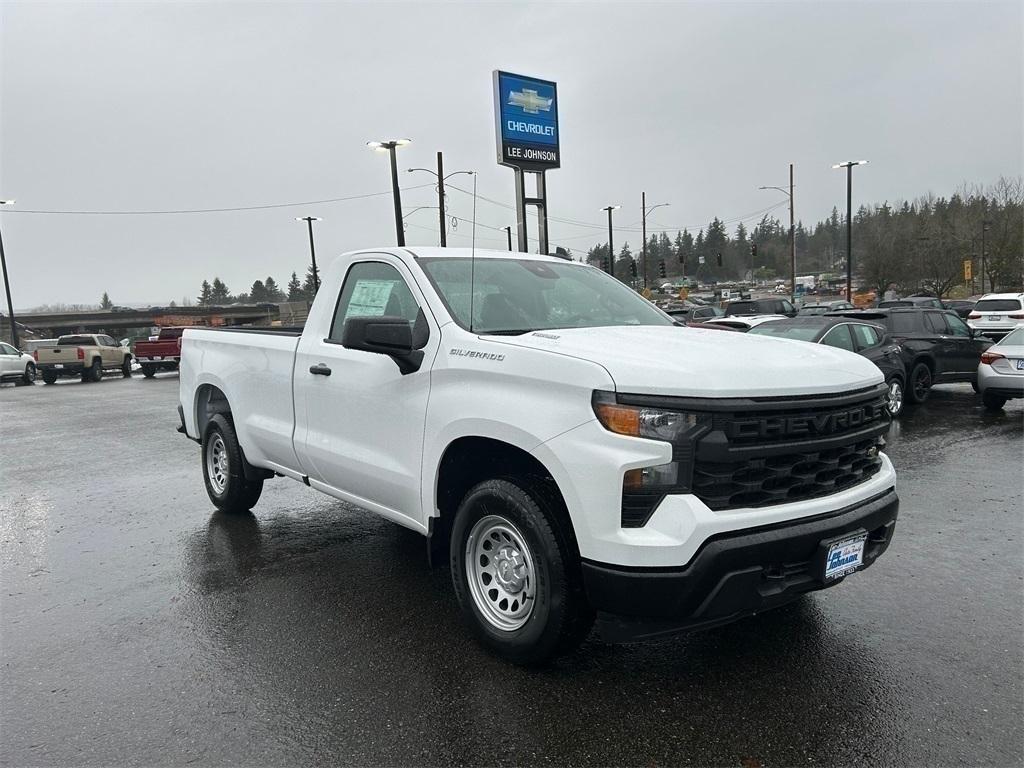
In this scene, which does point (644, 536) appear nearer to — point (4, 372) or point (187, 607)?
point (187, 607)

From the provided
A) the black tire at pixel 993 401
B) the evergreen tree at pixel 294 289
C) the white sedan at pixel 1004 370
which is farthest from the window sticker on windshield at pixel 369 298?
the evergreen tree at pixel 294 289

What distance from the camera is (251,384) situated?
5680 millimetres

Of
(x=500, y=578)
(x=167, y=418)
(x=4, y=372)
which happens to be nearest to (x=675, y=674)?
(x=500, y=578)

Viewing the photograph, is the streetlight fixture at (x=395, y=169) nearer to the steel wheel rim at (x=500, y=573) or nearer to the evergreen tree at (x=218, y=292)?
the steel wheel rim at (x=500, y=573)

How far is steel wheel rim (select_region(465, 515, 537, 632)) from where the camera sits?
3400 mm

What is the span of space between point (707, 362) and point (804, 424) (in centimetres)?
49

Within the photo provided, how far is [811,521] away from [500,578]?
1.45 m

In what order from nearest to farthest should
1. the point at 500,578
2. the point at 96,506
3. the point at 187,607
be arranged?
the point at 500,578, the point at 187,607, the point at 96,506

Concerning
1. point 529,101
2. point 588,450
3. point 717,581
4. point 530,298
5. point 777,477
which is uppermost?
point 529,101

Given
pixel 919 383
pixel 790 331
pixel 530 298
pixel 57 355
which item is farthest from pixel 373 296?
pixel 57 355

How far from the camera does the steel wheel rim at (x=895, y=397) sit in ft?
36.1

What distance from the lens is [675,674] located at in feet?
11.2

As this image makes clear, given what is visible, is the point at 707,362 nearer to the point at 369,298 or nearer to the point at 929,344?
the point at 369,298

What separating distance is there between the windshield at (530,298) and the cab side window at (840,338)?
6.96 metres
